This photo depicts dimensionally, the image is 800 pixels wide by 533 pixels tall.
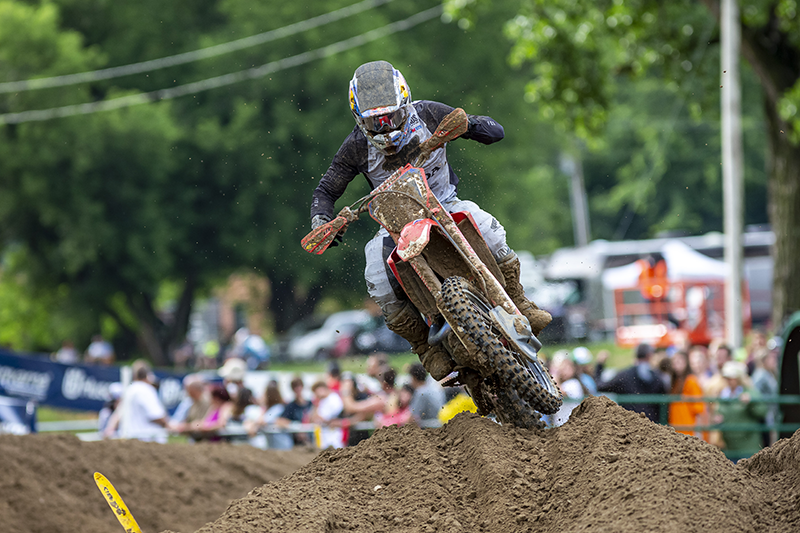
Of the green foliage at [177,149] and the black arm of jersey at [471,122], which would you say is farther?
the green foliage at [177,149]

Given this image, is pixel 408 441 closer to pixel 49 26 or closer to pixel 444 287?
pixel 444 287

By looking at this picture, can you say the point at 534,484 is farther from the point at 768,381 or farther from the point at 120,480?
the point at 768,381

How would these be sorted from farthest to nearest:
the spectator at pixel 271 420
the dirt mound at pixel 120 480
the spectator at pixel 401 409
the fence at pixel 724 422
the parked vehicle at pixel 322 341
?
the parked vehicle at pixel 322 341 < the spectator at pixel 271 420 < the spectator at pixel 401 409 < the fence at pixel 724 422 < the dirt mound at pixel 120 480

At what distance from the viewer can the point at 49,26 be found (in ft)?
91.4

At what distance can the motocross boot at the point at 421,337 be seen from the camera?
5934 millimetres

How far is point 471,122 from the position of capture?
5.86 metres

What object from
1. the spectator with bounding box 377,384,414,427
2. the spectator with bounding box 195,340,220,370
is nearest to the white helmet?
the spectator with bounding box 377,384,414,427

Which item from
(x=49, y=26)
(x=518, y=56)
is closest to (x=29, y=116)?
(x=49, y=26)

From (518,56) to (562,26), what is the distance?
3.55 feet

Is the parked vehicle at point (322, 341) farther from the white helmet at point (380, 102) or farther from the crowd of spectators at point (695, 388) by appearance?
the white helmet at point (380, 102)

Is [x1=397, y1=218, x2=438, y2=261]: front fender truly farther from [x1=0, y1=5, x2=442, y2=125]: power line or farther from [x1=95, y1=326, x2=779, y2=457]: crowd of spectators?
[x1=0, y1=5, x2=442, y2=125]: power line

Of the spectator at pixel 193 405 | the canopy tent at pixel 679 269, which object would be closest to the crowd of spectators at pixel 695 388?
the spectator at pixel 193 405

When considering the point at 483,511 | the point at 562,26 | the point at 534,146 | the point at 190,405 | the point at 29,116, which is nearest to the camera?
the point at 483,511

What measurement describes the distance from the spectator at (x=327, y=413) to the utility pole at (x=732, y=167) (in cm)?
855
